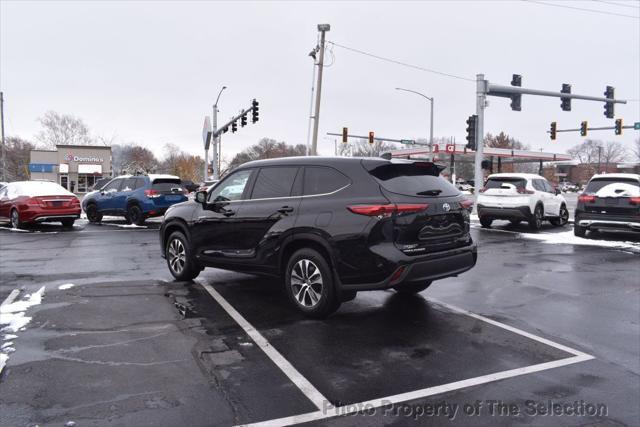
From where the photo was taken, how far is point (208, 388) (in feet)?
12.8

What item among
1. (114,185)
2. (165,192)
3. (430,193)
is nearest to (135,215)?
(165,192)

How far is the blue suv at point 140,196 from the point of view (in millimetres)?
17234

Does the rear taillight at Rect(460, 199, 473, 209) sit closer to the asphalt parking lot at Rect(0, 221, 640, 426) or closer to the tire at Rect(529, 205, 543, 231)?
the asphalt parking lot at Rect(0, 221, 640, 426)

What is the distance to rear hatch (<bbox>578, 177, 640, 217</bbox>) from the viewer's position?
13.0 m

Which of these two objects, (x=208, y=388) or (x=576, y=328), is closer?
(x=208, y=388)

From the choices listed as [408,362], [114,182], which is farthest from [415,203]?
[114,182]

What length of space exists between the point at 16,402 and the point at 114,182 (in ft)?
52.8

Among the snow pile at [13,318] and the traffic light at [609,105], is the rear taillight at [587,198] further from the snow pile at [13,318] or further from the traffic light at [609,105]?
the traffic light at [609,105]

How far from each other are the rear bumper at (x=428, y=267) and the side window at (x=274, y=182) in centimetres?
149

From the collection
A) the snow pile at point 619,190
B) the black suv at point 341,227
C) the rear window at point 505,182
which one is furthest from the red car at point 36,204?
the snow pile at point 619,190

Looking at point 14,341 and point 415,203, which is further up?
point 415,203

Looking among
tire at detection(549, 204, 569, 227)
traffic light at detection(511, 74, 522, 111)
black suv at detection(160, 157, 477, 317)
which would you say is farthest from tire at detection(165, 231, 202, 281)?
traffic light at detection(511, 74, 522, 111)

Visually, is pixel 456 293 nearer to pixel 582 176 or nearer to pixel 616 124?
pixel 616 124

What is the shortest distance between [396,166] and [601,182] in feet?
34.6
